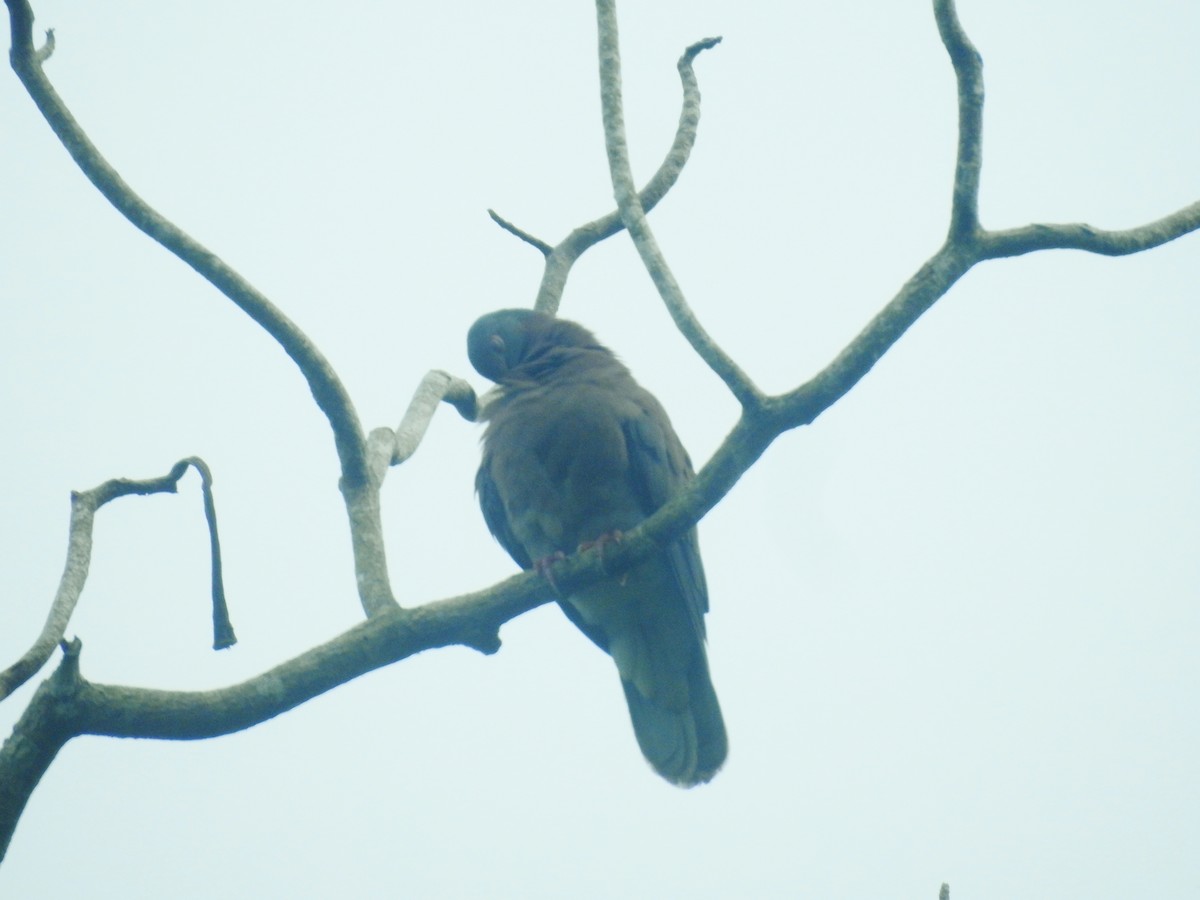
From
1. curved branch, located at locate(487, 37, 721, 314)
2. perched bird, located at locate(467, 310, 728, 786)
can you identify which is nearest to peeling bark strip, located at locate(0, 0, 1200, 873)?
curved branch, located at locate(487, 37, 721, 314)

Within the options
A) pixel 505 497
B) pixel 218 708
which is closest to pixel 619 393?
pixel 505 497

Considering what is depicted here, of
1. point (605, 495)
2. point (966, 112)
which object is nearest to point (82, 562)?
point (605, 495)

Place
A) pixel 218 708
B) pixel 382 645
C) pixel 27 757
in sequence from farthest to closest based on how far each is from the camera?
pixel 382 645, pixel 218 708, pixel 27 757

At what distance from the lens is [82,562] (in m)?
3.18

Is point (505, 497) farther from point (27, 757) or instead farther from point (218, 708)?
point (27, 757)

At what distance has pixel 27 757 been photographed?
2404 mm

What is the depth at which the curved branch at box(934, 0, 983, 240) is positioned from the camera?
3.01m

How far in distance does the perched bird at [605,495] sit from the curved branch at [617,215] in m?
0.20

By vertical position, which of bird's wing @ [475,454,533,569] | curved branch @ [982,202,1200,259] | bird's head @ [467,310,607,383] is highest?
bird's head @ [467,310,607,383]

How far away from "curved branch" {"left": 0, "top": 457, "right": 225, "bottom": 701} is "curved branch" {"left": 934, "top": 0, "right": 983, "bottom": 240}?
6.76 ft

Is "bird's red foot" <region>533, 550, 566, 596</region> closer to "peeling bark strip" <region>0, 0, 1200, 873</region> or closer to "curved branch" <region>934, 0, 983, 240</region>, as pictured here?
"peeling bark strip" <region>0, 0, 1200, 873</region>

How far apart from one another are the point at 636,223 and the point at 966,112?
0.83 meters

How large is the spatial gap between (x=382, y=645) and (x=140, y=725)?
577 millimetres

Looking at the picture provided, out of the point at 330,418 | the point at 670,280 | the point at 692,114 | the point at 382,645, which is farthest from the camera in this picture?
the point at 692,114
